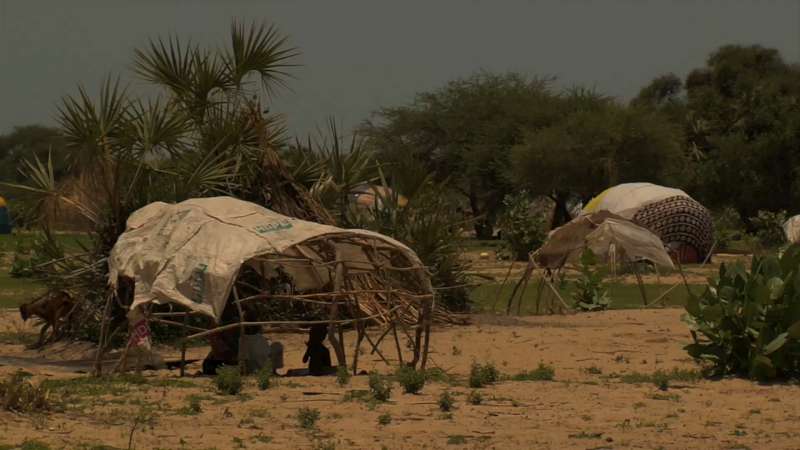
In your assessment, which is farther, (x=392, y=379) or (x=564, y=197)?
(x=564, y=197)

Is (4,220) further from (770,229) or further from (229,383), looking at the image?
(229,383)

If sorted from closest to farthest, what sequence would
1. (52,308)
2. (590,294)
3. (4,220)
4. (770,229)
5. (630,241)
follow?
(52,308)
(630,241)
(590,294)
(770,229)
(4,220)

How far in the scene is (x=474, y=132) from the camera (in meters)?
57.3

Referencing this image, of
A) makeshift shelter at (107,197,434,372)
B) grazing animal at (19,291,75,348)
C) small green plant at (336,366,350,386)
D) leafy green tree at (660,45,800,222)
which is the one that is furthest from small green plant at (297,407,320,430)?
leafy green tree at (660,45,800,222)

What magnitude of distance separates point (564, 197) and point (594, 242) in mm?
30222

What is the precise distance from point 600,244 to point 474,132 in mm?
36275

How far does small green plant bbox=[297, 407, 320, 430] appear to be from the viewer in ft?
33.2

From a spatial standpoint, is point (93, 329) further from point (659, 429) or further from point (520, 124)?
point (520, 124)

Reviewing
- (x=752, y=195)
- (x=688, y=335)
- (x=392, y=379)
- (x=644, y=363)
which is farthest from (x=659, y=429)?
(x=752, y=195)

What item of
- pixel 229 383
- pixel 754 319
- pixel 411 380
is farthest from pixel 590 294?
pixel 229 383

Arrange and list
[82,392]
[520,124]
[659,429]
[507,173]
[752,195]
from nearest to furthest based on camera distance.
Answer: [659,429]
[82,392]
[752,195]
[507,173]
[520,124]

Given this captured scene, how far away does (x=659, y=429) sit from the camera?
401 inches

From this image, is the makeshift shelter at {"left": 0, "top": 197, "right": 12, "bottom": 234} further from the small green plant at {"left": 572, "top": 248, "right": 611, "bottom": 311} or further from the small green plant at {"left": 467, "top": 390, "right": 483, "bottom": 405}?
the small green plant at {"left": 467, "top": 390, "right": 483, "bottom": 405}

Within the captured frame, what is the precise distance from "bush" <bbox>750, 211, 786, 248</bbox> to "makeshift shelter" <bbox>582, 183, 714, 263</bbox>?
6480mm
